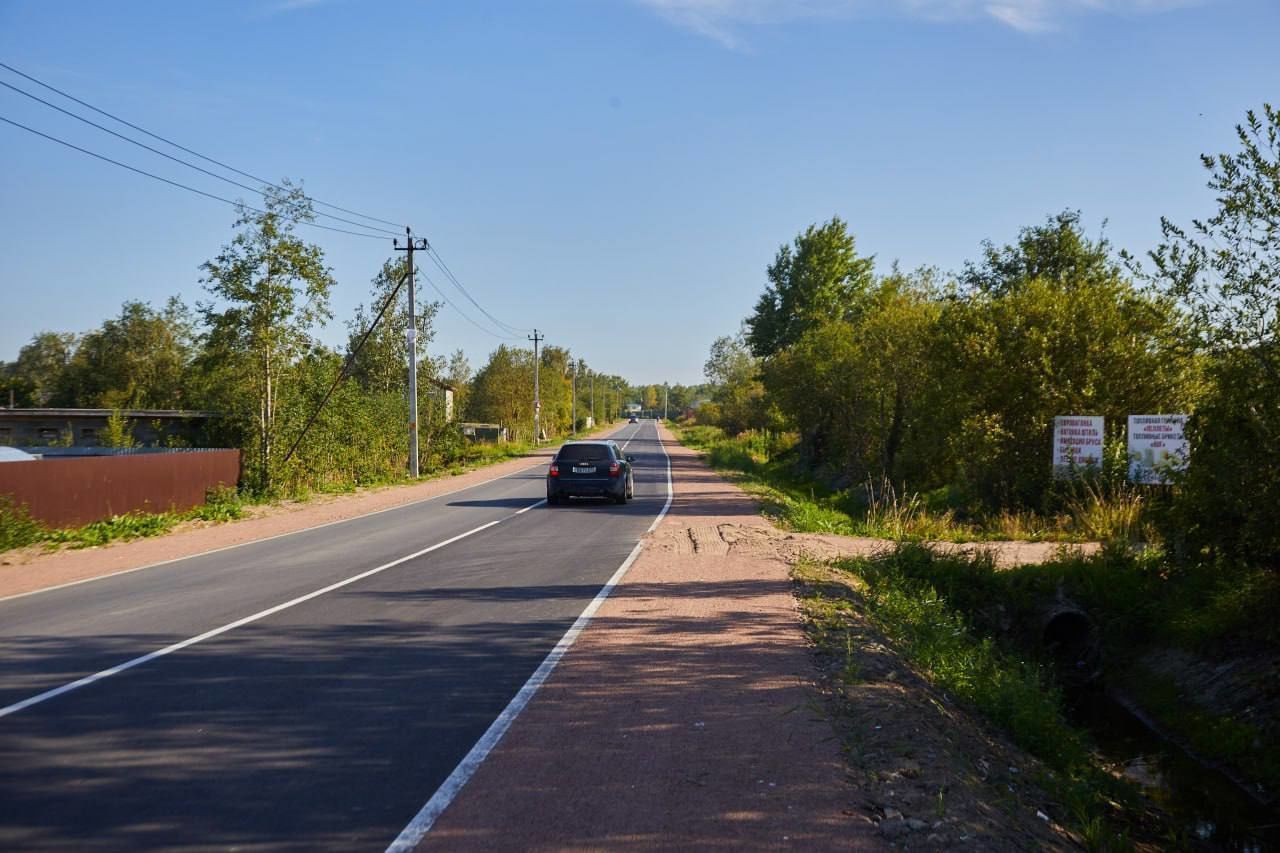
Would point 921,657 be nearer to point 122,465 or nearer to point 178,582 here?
point 178,582

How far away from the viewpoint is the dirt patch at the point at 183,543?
13.4 m

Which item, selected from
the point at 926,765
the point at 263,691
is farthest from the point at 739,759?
the point at 263,691

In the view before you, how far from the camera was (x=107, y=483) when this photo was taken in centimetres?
1931

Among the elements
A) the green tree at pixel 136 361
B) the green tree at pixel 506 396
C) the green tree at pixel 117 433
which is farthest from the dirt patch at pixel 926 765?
the green tree at pixel 506 396

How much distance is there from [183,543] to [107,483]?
349 centimetres

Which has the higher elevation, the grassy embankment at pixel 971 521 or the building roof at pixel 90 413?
the building roof at pixel 90 413

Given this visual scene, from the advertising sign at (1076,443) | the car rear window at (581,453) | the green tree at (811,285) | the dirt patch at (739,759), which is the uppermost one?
the green tree at (811,285)

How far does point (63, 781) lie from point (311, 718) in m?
1.46

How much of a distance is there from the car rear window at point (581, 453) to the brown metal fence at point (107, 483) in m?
8.70

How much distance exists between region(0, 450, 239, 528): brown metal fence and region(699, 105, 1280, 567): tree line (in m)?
16.2

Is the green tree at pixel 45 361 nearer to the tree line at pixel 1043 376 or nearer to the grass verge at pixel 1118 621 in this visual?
the tree line at pixel 1043 376

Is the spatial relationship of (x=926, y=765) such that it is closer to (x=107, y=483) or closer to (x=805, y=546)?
(x=805, y=546)

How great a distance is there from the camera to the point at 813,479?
36.0 meters

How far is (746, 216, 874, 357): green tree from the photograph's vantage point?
5022 centimetres
